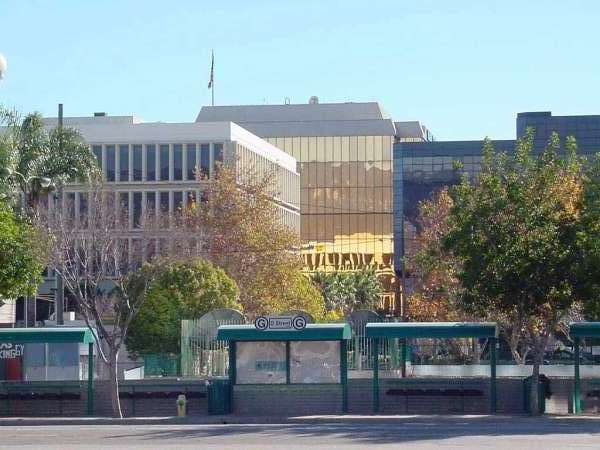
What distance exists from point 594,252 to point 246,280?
105 feet

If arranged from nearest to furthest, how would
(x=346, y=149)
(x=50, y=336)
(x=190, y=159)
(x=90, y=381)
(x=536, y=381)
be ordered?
1. (x=536, y=381)
2. (x=50, y=336)
3. (x=90, y=381)
4. (x=190, y=159)
5. (x=346, y=149)

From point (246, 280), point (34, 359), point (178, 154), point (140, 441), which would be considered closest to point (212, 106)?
point (178, 154)

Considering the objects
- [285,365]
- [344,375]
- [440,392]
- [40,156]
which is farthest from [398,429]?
[40,156]

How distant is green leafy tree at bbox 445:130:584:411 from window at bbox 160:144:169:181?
198 feet

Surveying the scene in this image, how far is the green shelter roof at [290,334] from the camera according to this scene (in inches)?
1355

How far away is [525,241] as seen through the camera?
1316 inches

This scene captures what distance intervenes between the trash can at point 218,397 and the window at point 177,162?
5935 cm

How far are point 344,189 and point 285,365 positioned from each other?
8964cm

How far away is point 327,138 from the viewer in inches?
4975

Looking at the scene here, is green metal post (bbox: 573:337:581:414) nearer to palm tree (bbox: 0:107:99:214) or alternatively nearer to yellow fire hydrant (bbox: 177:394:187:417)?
yellow fire hydrant (bbox: 177:394:187:417)

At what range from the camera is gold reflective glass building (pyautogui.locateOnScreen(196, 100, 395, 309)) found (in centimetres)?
12338

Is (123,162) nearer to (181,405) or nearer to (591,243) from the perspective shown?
(181,405)

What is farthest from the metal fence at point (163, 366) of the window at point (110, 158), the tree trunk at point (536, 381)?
the window at point (110, 158)

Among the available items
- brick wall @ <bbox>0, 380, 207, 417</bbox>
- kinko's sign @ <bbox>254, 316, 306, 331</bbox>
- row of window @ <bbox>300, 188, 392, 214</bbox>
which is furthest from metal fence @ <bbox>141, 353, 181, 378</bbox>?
row of window @ <bbox>300, 188, 392, 214</bbox>
